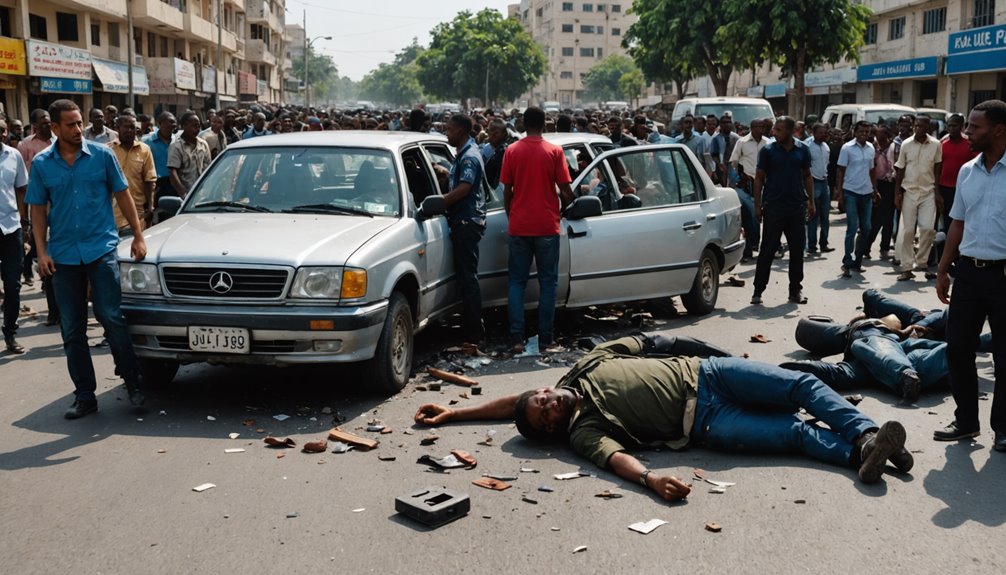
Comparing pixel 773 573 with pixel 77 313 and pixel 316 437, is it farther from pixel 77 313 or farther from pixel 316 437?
pixel 77 313

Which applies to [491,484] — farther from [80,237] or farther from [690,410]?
[80,237]

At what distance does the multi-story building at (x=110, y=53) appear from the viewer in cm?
3045

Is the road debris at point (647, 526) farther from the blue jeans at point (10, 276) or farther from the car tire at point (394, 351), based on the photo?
the blue jeans at point (10, 276)

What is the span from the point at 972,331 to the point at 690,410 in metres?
1.76

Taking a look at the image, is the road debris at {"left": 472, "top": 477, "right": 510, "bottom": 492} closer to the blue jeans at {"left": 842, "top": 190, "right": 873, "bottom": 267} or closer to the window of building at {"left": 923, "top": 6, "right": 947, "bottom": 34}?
the blue jeans at {"left": 842, "top": 190, "right": 873, "bottom": 267}

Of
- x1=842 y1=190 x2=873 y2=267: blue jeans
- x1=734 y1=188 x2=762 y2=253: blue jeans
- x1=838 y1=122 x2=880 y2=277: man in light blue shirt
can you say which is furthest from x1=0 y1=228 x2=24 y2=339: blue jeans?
x1=838 y1=122 x2=880 y2=277: man in light blue shirt

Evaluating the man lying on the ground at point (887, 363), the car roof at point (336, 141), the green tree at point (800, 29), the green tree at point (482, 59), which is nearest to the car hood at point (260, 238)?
the car roof at point (336, 141)

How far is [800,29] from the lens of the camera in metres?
31.5

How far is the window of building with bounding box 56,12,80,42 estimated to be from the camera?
36.5 meters

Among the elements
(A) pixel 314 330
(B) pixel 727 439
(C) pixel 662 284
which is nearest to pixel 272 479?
(A) pixel 314 330

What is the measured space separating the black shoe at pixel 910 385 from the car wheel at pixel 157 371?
4930mm

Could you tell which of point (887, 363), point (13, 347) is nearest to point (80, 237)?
point (13, 347)

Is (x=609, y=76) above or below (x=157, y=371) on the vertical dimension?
above

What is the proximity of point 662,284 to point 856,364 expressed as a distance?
8.71 ft
